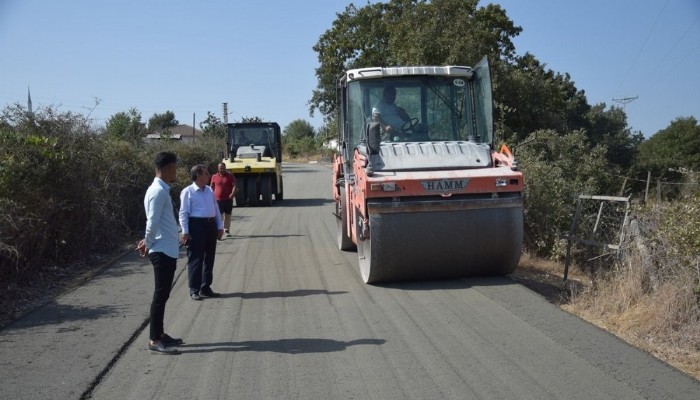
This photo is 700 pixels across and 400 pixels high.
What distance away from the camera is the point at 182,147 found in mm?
29594

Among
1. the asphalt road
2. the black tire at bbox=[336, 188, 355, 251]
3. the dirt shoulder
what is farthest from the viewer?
the black tire at bbox=[336, 188, 355, 251]

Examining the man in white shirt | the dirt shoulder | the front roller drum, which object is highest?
the man in white shirt

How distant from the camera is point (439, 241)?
8.76m

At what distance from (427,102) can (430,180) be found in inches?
81.9

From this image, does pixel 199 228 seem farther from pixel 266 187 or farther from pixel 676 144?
pixel 676 144

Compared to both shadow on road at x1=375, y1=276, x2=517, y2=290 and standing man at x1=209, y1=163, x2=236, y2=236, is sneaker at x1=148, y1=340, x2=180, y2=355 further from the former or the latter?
standing man at x1=209, y1=163, x2=236, y2=236

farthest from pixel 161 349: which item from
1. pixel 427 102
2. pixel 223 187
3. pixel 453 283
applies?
pixel 223 187

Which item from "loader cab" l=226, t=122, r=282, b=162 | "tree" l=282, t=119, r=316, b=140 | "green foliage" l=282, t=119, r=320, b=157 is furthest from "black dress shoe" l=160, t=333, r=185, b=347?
"tree" l=282, t=119, r=316, b=140

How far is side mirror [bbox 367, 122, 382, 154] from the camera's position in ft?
30.6

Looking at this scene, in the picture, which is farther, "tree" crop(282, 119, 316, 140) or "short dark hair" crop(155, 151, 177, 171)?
"tree" crop(282, 119, 316, 140)

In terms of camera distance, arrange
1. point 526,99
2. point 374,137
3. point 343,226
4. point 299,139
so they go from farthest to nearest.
Answer: point 299,139 → point 526,99 → point 343,226 → point 374,137

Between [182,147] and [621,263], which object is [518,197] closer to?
[621,263]

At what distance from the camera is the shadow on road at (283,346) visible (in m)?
6.50

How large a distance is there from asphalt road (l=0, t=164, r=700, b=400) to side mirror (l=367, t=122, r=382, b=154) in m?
1.84
